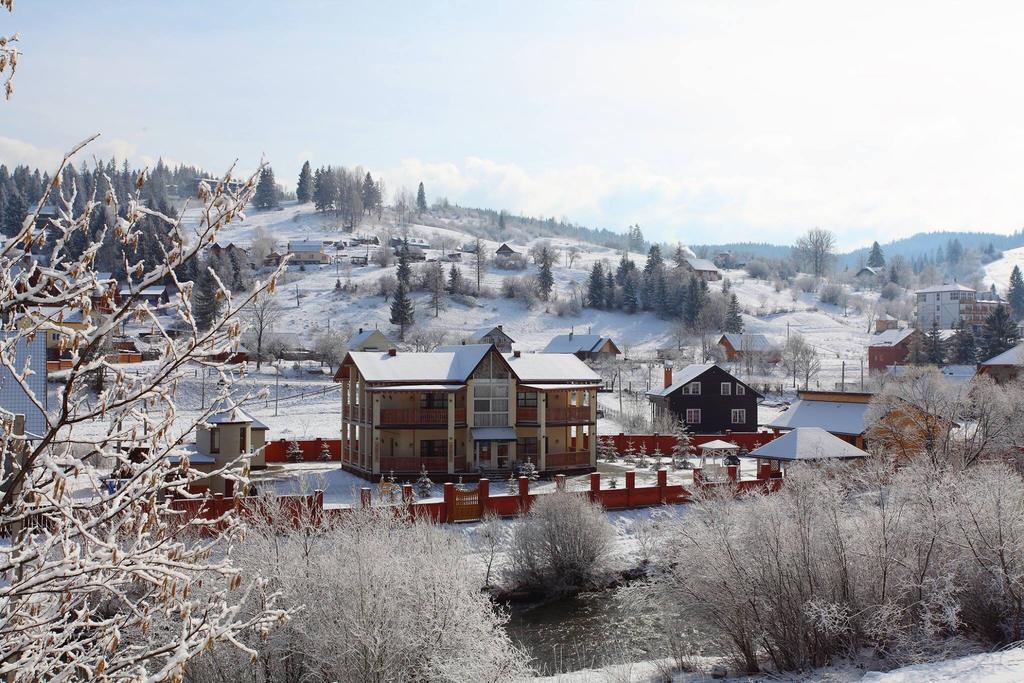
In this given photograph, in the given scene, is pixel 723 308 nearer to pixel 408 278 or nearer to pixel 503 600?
pixel 408 278

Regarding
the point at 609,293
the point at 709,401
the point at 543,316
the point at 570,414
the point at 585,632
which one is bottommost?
the point at 585,632

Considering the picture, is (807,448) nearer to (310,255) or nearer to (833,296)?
(310,255)

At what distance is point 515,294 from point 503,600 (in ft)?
297

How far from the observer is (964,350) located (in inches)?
3241

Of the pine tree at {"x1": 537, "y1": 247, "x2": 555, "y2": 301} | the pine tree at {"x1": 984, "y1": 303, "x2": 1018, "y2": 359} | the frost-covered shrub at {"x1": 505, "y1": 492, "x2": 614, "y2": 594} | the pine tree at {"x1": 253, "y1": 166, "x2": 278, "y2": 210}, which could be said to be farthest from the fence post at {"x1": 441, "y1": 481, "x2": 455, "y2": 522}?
the pine tree at {"x1": 253, "y1": 166, "x2": 278, "y2": 210}

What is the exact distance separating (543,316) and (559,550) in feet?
276

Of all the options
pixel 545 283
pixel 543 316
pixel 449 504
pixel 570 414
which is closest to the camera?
pixel 449 504

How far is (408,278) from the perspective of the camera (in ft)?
353

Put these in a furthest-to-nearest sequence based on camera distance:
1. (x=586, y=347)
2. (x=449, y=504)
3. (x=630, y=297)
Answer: (x=630, y=297) → (x=586, y=347) → (x=449, y=504)

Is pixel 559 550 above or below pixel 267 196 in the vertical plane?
below

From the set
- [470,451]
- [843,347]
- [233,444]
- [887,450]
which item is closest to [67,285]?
[233,444]

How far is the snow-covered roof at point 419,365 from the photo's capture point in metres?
38.0

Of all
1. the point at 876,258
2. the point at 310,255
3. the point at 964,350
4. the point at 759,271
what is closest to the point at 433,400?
the point at 964,350

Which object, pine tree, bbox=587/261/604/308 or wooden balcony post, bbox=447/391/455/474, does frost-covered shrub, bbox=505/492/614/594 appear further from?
pine tree, bbox=587/261/604/308
